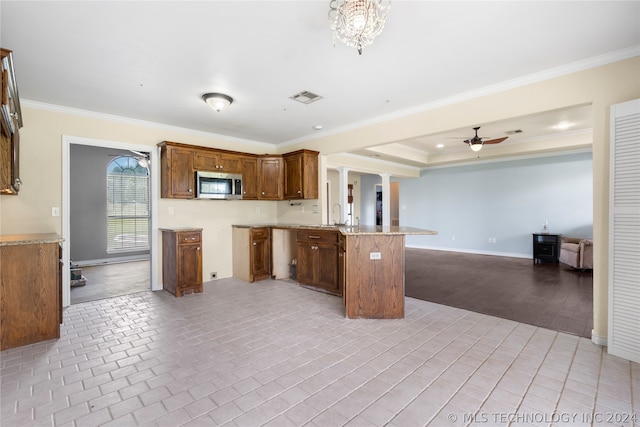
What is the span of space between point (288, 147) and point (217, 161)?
1515 mm

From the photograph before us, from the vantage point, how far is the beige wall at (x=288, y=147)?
2.69 m

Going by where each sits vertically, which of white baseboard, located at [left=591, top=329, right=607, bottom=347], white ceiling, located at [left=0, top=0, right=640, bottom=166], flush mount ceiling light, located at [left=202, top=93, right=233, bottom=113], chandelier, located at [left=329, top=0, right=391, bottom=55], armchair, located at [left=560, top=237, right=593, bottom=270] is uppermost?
white ceiling, located at [left=0, top=0, right=640, bottom=166]

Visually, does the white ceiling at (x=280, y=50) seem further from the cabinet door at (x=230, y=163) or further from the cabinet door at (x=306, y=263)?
the cabinet door at (x=306, y=263)

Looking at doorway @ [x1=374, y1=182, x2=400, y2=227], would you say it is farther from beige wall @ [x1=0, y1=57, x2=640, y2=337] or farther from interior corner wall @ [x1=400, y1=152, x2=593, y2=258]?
beige wall @ [x1=0, y1=57, x2=640, y2=337]

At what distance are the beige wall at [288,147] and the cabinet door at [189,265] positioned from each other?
2.35ft

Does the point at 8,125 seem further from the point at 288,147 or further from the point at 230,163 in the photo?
the point at 288,147

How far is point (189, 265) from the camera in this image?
4348mm

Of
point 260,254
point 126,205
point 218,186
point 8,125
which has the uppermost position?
point 8,125

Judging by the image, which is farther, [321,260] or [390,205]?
[390,205]

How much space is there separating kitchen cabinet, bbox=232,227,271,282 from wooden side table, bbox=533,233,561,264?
5.98 m

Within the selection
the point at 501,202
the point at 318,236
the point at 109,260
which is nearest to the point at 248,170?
the point at 318,236

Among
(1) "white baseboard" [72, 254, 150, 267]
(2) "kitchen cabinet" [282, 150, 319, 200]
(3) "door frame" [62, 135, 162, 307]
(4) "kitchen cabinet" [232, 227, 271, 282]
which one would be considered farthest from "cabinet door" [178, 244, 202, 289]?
(1) "white baseboard" [72, 254, 150, 267]

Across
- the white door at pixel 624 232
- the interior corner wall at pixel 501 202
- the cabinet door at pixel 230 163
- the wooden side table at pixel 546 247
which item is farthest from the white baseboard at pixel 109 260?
the wooden side table at pixel 546 247

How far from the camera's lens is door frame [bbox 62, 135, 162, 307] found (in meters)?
3.86
